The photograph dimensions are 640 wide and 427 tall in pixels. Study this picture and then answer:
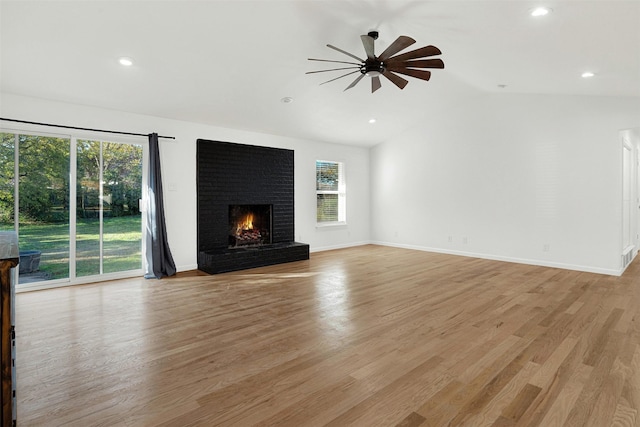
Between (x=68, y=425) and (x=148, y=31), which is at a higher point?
(x=148, y=31)

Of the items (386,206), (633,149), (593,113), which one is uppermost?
(593,113)

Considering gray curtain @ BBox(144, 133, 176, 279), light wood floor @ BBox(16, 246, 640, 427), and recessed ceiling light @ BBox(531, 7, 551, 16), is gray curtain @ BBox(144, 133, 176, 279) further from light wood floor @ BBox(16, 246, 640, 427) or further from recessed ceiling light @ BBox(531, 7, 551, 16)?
recessed ceiling light @ BBox(531, 7, 551, 16)

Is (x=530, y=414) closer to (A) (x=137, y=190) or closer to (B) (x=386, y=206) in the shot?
(A) (x=137, y=190)

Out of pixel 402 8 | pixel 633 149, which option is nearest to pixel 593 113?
pixel 633 149

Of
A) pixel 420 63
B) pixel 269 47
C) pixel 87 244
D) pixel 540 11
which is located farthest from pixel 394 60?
pixel 87 244

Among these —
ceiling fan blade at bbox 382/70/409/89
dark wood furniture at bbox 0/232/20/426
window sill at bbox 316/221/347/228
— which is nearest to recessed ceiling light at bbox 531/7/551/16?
ceiling fan blade at bbox 382/70/409/89

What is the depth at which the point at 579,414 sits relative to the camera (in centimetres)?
183

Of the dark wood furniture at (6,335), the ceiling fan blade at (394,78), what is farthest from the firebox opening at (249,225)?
the dark wood furniture at (6,335)

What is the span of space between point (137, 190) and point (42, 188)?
1.14 metres

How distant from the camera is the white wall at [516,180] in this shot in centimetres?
523

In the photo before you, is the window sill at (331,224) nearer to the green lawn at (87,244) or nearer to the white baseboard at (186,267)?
the white baseboard at (186,267)

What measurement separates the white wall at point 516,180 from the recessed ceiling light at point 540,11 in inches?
125

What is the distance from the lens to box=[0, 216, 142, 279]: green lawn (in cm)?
446

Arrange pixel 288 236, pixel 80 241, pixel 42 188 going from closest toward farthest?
pixel 42 188 → pixel 80 241 → pixel 288 236
